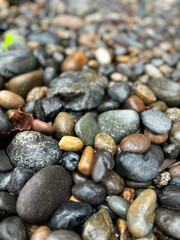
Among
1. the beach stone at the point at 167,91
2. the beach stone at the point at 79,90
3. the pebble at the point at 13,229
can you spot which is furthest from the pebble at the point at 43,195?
the beach stone at the point at 167,91

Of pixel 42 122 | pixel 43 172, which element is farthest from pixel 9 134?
pixel 43 172

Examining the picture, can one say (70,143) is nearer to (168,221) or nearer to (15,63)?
(168,221)

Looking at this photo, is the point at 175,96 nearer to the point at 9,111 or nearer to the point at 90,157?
the point at 90,157

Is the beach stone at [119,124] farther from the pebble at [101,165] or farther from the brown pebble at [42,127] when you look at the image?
the brown pebble at [42,127]

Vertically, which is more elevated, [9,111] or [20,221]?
[9,111]

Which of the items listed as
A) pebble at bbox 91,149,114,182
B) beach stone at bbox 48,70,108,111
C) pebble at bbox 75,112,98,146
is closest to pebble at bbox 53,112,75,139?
pebble at bbox 75,112,98,146

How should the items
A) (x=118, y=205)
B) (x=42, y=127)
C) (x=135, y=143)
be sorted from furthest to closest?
(x=42, y=127) < (x=135, y=143) < (x=118, y=205)

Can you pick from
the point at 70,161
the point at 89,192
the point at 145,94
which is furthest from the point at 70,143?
the point at 145,94

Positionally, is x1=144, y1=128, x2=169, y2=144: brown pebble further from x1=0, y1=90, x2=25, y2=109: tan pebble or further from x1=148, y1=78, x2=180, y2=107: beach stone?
x1=0, y1=90, x2=25, y2=109: tan pebble
